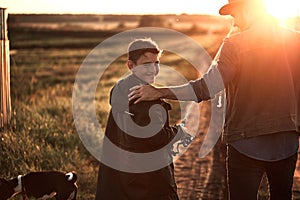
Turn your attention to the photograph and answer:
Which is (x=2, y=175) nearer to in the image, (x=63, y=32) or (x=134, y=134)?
(x=134, y=134)

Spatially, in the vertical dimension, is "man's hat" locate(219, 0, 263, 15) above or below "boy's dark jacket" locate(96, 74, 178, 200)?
above

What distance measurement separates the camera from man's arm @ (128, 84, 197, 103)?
4.61 metres

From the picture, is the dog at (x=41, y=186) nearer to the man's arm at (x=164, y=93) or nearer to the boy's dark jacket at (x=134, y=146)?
the boy's dark jacket at (x=134, y=146)

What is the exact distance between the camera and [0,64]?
31.1 ft

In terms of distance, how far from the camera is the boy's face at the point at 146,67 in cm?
518

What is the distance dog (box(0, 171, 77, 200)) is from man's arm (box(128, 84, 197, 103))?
1838 millimetres

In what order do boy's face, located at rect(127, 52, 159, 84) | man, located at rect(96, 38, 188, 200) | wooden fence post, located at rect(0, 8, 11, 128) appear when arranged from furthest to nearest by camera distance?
wooden fence post, located at rect(0, 8, 11, 128)
boy's face, located at rect(127, 52, 159, 84)
man, located at rect(96, 38, 188, 200)

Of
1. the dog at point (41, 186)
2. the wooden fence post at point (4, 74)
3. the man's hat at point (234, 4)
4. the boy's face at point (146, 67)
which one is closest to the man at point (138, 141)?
the boy's face at point (146, 67)

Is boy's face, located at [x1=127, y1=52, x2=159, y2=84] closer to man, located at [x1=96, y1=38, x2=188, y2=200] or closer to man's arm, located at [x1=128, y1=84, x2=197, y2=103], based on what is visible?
man, located at [x1=96, y1=38, x2=188, y2=200]

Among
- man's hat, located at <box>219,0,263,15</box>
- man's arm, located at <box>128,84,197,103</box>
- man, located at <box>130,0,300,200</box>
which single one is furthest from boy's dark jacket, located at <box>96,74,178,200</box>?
man's hat, located at <box>219,0,263,15</box>

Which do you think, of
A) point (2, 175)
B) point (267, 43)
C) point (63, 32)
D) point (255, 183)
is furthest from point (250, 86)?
point (63, 32)

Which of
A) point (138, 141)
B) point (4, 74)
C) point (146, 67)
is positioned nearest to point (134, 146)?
point (138, 141)

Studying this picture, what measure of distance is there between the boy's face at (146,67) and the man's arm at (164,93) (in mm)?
420

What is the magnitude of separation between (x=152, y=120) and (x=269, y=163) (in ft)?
3.04
